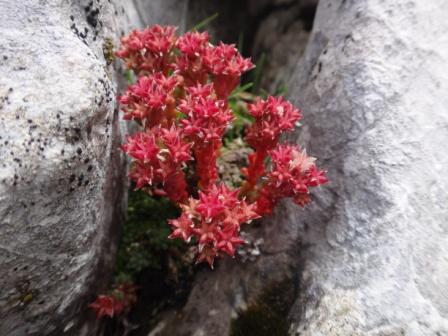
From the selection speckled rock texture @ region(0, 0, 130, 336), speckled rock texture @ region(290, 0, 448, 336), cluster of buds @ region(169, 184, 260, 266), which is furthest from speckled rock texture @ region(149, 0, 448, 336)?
speckled rock texture @ region(0, 0, 130, 336)

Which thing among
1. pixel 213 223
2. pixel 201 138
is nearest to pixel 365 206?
pixel 213 223

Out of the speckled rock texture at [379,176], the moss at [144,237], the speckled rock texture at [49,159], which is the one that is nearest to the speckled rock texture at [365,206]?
the speckled rock texture at [379,176]

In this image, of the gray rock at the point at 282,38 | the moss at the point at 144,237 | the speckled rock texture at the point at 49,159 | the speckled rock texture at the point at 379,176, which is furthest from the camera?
the gray rock at the point at 282,38

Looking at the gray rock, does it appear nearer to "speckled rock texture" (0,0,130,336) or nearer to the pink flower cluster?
the pink flower cluster

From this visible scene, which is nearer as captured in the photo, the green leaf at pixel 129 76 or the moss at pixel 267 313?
the moss at pixel 267 313

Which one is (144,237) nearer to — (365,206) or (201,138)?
(201,138)

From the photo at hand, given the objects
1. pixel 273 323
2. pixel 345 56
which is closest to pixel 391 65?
pixel 345 56

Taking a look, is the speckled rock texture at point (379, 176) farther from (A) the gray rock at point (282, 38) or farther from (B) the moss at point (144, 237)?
(A) the gray rock at point (282, 38)
